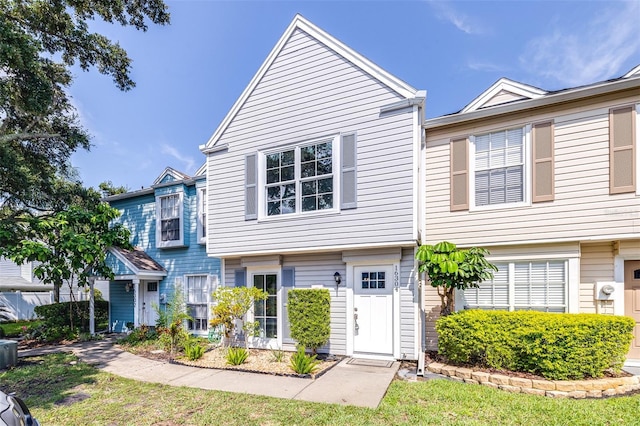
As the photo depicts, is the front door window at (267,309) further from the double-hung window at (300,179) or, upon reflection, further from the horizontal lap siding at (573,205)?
the horizontal lap siding at (573,205)

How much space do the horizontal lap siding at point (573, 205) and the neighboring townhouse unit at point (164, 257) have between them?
858 centimetres

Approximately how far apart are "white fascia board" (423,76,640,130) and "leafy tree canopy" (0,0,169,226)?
9.96 metres

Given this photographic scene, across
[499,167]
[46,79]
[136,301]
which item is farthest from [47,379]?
[499,167]

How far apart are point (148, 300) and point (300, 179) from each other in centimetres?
857

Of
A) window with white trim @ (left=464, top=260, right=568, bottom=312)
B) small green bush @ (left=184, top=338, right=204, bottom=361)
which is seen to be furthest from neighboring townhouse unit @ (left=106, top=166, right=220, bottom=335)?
window with white trim @ (left=464, top=260, right=568, bottom=312)

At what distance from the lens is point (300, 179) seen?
28.1ft

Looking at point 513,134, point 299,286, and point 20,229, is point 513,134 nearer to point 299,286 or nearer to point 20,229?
point 299,286

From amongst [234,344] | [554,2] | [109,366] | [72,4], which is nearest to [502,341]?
[234,344]

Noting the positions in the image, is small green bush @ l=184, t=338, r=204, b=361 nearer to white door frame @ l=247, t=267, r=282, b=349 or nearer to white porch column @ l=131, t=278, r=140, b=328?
white door frame @ l=247, t=267, r=282, b=349

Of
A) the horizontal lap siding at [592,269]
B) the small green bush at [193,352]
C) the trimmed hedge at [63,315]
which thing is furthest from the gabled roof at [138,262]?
the horizontal lap siding at [592,269]

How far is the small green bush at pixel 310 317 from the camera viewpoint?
25.7 feet

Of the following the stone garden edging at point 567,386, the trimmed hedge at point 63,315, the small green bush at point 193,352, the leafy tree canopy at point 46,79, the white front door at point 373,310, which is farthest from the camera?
the trimmed hedge at point 63,315

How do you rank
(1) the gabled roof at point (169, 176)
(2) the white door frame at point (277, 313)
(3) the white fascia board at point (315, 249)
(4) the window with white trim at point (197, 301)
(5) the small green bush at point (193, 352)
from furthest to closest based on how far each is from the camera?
(1) the gabled roof at point (169, 176) < (4) the window with white trim at point (197, 301) < (2) the white door frame at point (277, 313) < (5) the small green bush at point (193, 352) < (3) the white fascia board at point (315, 249)

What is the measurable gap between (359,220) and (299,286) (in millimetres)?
2610
